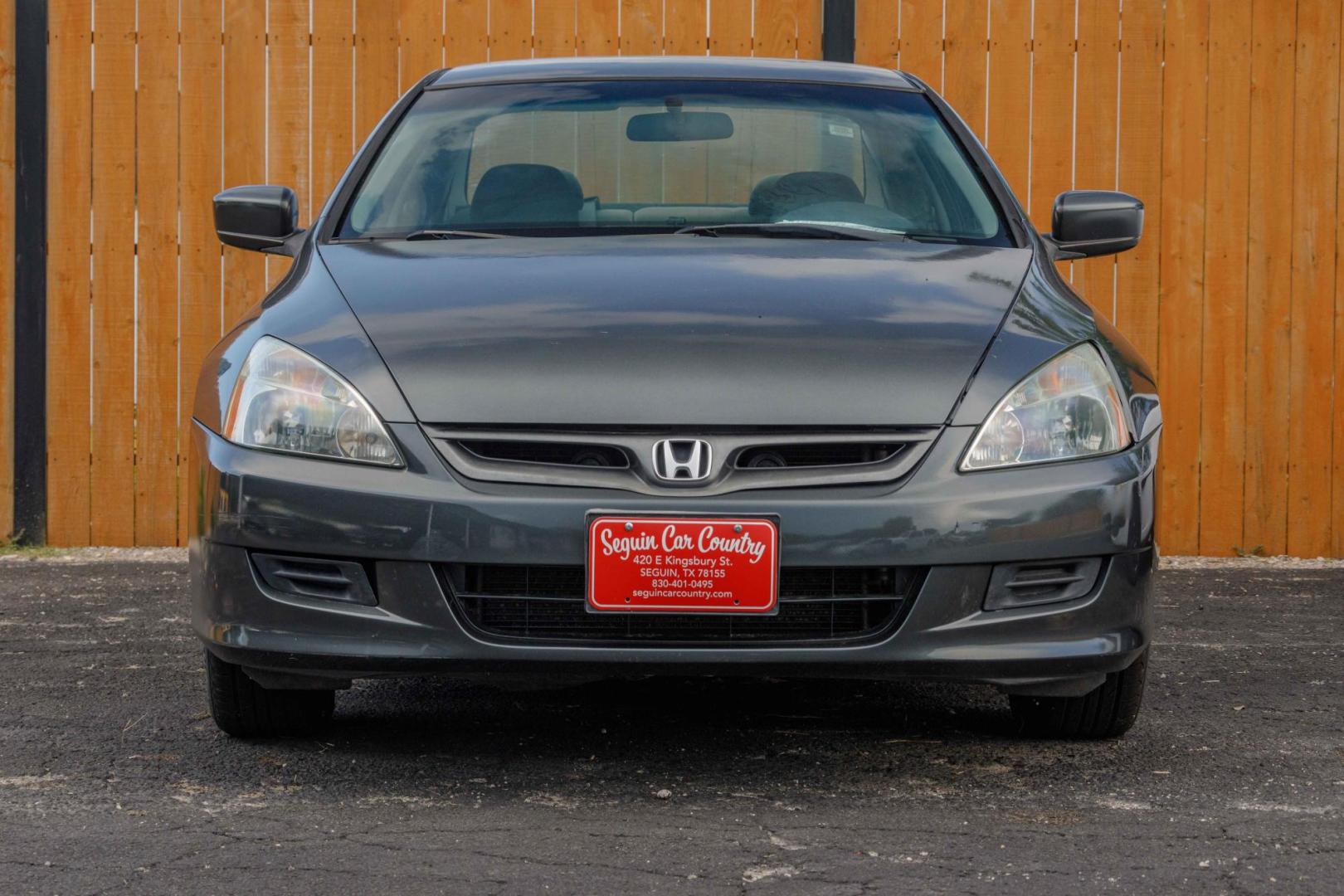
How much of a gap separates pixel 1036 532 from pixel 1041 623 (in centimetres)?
18

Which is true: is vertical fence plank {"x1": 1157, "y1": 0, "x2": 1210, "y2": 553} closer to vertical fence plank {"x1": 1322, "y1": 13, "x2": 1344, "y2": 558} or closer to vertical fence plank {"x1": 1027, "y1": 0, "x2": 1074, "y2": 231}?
vertical fence plank {"x1": 1027, "y1": 0, "x2": 1074, "y2": 231}

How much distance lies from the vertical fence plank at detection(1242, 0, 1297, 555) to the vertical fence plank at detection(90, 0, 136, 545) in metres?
4.58

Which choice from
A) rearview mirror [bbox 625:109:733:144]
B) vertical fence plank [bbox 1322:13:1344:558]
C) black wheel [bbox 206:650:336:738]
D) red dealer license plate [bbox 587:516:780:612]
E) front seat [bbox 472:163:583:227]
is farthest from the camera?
vertical fence plank [bbox 1322:13:1344:558]

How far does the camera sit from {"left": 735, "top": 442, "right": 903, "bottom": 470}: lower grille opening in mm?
3238

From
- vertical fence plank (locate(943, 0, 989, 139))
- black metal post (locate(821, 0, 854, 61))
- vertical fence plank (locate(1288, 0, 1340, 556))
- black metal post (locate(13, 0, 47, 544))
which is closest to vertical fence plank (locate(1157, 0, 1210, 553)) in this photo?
vertical fence plank (locate(1288, 0, 1340, 556))

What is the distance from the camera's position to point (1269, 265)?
756cm

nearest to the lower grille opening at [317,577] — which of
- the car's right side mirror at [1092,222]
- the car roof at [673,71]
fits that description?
the car roof at [673,71]

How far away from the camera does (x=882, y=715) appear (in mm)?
4129

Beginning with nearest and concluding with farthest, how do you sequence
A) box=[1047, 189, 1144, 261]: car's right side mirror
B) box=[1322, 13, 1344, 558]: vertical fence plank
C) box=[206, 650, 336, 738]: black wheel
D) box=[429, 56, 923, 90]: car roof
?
box=[206, 650, 336, 738]: black wheel < box=[1047, 189, 1144, 261]: car's right side mirror < box=[429, 56, 923, 90]: car roof < box=[1322, 13, 1344, 558]: vertical fence plank

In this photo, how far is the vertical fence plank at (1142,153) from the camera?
7.55 metres

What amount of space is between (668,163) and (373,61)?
10.7 ft

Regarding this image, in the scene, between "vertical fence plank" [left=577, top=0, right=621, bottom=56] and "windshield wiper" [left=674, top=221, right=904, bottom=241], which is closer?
"windshield wiper" [left=674, top=221, right=904, bottom=241]

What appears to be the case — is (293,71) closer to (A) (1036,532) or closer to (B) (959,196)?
(B) (959,196)

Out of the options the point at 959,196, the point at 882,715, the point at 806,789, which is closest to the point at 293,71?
the point at 959,196
